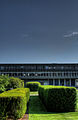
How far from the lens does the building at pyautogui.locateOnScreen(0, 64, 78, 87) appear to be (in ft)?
163

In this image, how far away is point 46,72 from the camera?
50.4 meters

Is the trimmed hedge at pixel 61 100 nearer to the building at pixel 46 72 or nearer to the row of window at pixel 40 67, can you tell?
the building at pixel 46 72

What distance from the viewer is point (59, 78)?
50.1m

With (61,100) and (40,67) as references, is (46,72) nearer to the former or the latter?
(40,67)

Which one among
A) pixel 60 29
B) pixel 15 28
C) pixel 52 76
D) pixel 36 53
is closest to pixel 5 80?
pixel 15 28

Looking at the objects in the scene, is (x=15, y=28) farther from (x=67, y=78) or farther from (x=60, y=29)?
(x=67, y=78)

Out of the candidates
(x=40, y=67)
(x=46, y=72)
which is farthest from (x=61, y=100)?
(x=40, y=67)

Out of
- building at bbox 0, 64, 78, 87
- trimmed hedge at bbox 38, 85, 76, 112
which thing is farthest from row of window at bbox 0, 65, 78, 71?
trimmed hedge at bbox 38, 85, 76, 112

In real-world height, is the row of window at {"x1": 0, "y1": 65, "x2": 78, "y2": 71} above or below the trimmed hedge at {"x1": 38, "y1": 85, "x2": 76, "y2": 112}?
above

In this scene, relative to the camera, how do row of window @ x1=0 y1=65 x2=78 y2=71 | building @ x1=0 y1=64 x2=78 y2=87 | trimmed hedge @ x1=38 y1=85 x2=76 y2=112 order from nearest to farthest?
trimmed hedge @ x1=38 y1=85 x2=76 y2=112, building @ x1=0 y1=64 x2=78 y2=87, row of window @ x1=0 y1=65 x2=78 y2=71

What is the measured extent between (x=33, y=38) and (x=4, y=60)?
62.5ft

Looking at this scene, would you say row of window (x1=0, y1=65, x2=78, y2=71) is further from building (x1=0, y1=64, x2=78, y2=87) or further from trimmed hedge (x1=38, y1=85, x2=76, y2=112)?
trimmed hedge (x1=38, y1=85, x2=76, y2=112)

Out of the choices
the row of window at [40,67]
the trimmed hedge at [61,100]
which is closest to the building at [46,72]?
the row of window at [40,67]

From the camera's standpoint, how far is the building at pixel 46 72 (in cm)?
4978
